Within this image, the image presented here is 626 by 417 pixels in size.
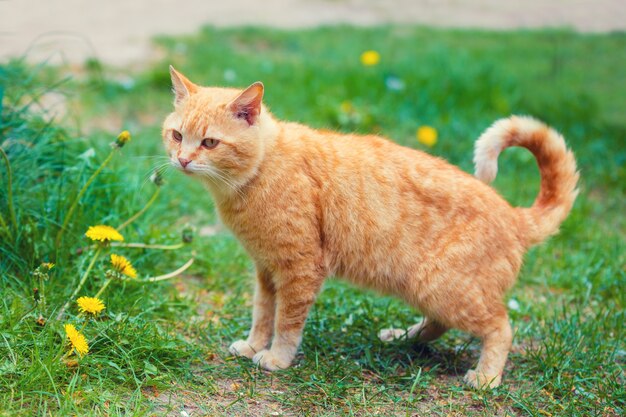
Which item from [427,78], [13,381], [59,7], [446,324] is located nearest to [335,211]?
[446,324]

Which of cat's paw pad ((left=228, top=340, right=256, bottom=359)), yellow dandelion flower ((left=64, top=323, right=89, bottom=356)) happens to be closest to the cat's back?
cat's paw pad ((left=228, top=340, right=256, bottom=359))

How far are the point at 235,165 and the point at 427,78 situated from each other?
13.9ft

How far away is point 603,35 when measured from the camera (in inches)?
269

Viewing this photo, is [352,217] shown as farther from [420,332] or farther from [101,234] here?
[101,234]

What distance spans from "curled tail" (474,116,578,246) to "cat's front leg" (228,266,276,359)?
3.75 ft

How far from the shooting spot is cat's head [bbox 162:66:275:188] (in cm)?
311

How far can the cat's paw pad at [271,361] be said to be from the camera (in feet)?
10.7

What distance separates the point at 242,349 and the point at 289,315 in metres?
0.30

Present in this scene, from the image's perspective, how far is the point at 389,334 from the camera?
3.60m

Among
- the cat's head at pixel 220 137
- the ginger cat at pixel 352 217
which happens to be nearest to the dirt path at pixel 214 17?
the ginger cat at pixel 352 217

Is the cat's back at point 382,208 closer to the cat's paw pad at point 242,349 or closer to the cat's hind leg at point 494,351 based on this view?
the cat's hind leg at point 494,351

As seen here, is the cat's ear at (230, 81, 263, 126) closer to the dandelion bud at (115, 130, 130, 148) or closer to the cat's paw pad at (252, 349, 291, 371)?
the dandelion bud at (115, 130, 130, 148)

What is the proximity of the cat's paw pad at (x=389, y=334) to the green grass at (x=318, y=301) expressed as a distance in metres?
0.07

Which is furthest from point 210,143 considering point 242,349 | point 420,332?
point 420,332
